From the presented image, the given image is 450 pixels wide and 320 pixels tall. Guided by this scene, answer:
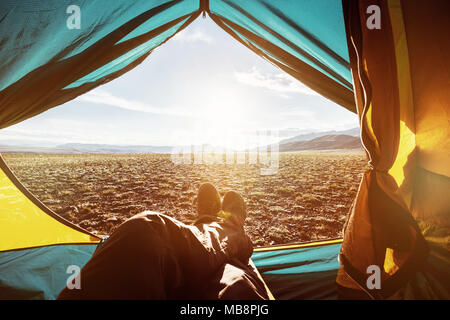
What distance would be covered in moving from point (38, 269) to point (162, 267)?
3.43 feet

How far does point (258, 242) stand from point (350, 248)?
3.80 feet

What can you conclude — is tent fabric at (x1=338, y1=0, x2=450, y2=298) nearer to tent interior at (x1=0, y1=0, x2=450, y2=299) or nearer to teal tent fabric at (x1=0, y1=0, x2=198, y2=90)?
tent interior at (x1=0, y1=0, x2=450, y2=299)

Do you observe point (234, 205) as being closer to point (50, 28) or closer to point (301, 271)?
point (301, 271)

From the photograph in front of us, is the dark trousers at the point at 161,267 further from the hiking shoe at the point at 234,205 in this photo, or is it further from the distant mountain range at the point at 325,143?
the distant mountain range at the point at 325,143

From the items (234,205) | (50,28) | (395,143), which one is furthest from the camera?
(234,205)

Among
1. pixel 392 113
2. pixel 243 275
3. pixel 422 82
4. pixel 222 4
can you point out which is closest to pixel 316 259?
pixel 243 275

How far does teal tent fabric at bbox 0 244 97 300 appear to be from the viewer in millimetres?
1016

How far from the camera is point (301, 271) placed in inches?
50.1

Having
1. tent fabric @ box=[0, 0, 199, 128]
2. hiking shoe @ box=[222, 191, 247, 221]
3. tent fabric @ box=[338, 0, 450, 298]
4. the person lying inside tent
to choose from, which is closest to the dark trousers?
the person lying inside tent

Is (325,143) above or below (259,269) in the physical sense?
above

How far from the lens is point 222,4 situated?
4.56 feet

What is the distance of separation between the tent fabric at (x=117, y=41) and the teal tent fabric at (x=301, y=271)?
40.8 inches

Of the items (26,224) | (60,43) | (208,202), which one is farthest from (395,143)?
(26,224)

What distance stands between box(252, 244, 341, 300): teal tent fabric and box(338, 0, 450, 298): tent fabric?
311 millimetres
